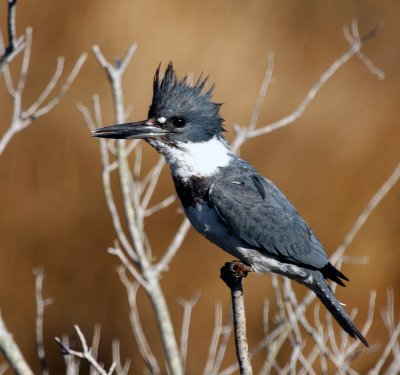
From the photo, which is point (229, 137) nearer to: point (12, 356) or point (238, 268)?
point (238, 268)

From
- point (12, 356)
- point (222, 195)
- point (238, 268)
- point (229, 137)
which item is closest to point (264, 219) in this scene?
point (222, 195)

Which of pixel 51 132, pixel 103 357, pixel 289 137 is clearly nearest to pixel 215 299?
pixel 103 357

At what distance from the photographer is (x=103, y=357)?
5598 millimetres

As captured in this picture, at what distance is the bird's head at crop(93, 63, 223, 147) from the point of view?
383 centimetres

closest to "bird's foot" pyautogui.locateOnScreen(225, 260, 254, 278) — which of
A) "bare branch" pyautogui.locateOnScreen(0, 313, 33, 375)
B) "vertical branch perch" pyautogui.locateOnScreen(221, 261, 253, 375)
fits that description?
"vertical branch perch" pyautogui.locateOnScreen(221, 261, 253, 375)

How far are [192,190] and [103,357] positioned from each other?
2262mm

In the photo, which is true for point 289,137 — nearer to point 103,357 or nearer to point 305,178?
point 305,178

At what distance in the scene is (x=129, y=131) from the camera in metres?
3.83

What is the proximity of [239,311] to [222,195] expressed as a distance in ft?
2.09

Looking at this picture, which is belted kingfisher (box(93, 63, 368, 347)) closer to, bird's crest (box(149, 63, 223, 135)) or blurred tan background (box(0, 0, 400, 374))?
bird's crest (box(149, 63, 223, 135))

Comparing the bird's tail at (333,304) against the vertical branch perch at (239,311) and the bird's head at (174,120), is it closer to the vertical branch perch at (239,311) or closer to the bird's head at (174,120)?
the vertical branch perch at (239,311)

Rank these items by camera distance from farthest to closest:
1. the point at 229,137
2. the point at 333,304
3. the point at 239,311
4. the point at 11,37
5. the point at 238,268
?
the point at 229,137
the point at 333,304
the point at 11,37
the point at 238,268
the point at 239,311

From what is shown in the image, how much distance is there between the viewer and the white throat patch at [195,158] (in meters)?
3.80

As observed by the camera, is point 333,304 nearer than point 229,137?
Yes
